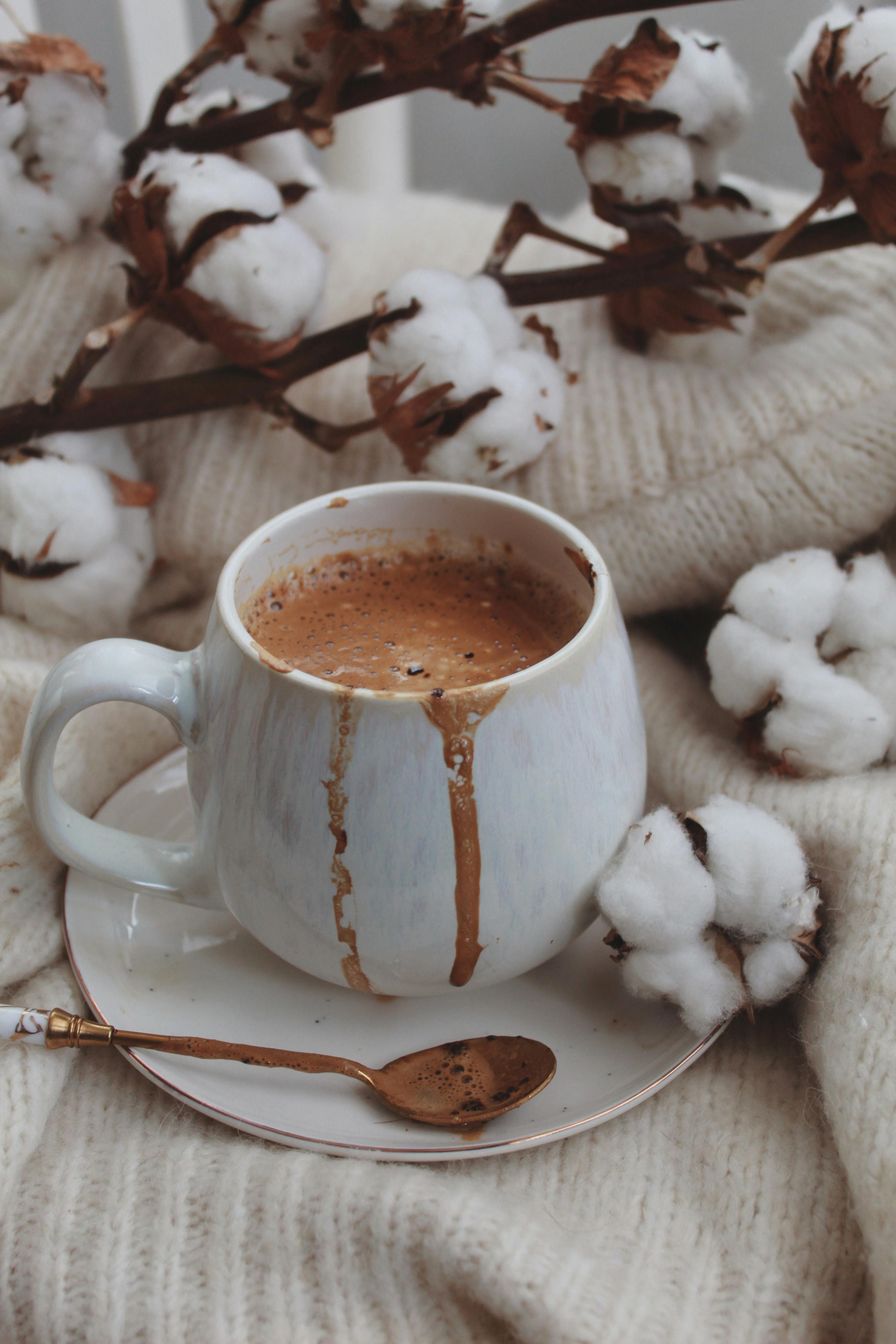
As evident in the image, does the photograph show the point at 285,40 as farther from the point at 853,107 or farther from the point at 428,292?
the point at 853,107

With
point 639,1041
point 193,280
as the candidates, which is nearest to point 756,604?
point 639,1041

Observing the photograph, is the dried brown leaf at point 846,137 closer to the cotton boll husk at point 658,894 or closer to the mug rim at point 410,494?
the mug rim at point 410,494

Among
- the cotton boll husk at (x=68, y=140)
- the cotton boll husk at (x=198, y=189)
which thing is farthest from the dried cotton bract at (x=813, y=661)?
the cotton boll husk at (x=68, y=140)

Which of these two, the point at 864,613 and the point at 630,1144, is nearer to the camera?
the point at 630,1144

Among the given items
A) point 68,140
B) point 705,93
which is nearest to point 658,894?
point 705,93

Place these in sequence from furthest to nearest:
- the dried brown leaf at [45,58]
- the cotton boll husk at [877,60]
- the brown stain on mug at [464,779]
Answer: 1. the dried brown leaf at [45,58]
2. the cotton boll husk at [877,60]
3. the brown stain on mug at [464,779]

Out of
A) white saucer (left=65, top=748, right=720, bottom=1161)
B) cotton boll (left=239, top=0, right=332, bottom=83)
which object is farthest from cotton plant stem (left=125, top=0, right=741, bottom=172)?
white saucer (left=65, top=748, right=720, bottom=1161)
